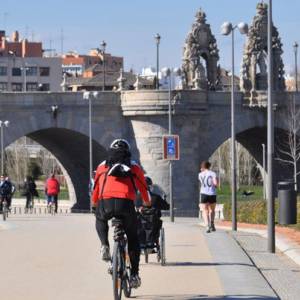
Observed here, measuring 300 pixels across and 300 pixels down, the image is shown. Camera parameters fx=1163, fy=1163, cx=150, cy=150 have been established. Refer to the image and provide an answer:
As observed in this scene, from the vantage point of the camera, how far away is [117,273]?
12.4 meters

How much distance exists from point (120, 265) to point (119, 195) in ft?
2.70

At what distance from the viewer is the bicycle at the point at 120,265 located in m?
12.4

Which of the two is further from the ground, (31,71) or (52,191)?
(31,71)

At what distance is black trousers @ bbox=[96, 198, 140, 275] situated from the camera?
505 inches

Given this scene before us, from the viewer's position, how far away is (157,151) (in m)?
61.9

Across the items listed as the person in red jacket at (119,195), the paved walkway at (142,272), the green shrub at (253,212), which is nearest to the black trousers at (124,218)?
the person in red jacket at (119,195)

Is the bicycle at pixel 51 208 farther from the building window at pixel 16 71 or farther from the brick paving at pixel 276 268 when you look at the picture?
the building window at pixel 16 71

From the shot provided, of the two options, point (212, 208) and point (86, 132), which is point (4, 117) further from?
point (212, 208)

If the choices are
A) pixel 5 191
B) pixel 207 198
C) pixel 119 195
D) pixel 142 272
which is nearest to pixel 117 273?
pixel 119 195

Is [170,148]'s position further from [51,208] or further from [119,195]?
[119,195]

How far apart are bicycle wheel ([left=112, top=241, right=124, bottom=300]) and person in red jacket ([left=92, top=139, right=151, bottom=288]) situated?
0.42m

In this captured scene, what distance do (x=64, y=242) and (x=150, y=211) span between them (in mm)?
5077

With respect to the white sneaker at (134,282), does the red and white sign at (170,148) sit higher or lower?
higher

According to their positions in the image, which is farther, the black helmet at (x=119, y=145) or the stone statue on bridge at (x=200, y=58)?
the stone statue on bridge at (x=200, y=58)
